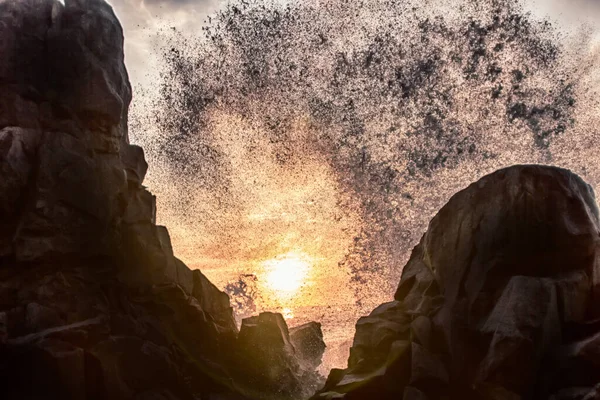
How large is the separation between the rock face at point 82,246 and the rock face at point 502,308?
10.6 m

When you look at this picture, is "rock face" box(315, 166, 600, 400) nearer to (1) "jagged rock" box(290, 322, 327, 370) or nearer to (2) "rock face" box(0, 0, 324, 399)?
(2) "rock face" box(0, 0, 324, 399)

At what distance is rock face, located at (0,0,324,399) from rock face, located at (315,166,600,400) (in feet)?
34.9

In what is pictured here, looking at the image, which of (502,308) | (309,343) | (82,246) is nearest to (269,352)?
(309,343)

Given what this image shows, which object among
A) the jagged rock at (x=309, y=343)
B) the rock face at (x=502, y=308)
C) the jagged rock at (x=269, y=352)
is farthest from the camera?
the jagged rock at (x=309, y=343)

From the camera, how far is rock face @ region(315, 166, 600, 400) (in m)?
18.8

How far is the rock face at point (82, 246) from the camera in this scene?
23562mm

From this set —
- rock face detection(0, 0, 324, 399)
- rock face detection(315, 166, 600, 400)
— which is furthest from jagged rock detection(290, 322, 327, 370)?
rock face detection(315, 166, 600, 400)

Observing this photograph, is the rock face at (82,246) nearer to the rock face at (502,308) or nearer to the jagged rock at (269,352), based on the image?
the jagged rock at (269,352)

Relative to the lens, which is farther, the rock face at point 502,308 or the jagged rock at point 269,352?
the jagged rock at point 269,352

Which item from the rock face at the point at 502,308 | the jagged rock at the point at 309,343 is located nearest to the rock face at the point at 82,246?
the rock face at the point at 502,308

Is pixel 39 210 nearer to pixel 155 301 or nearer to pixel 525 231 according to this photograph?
pixel 155 301

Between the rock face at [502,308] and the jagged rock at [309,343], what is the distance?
69.1 ft

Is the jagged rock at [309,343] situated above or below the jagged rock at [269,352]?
above

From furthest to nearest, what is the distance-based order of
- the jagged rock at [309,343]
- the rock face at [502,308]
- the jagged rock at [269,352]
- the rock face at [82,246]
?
the jagged rock at [309,343], the jagged rock at [269,352], the rock face at [82,246], the rock face at [502,308]
